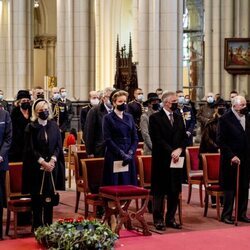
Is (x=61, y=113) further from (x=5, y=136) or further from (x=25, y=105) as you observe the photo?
(x=5, y=136)

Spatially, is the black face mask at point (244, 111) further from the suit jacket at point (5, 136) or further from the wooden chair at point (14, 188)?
the suit jacket at point (5, 136)

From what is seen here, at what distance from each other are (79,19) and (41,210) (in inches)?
552

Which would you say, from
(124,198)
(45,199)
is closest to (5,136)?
(45,199)

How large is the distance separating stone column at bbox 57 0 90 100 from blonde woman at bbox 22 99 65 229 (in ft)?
45.0

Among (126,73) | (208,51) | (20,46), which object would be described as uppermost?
(20,46)

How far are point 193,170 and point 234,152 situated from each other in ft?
7.09

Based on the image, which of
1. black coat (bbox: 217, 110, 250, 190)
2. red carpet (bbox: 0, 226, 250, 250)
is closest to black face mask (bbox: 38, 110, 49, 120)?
red carpet (bbox: 0, 226, 250, 250)

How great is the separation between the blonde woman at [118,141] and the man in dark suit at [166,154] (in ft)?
1.24

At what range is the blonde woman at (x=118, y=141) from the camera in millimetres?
9227

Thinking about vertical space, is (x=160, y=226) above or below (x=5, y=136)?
below

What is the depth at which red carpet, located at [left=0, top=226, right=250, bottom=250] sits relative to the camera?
7773 millimetres

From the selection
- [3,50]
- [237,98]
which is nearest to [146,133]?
[237,98]

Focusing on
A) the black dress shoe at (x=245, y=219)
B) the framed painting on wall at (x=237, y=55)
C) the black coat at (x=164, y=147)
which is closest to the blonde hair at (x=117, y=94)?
the black coat at (x=164, y=147)

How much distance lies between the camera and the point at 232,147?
9.99m
